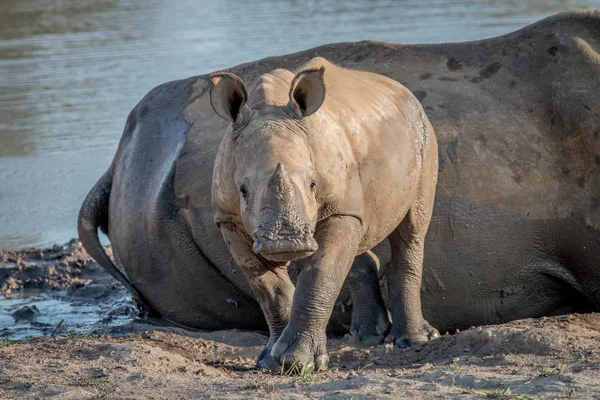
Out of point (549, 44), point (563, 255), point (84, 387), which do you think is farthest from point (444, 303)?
point (84, 387)

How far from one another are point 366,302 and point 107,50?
1241 cm

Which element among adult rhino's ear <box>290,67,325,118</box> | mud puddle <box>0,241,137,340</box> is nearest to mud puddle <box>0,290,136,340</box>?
mud puddle <box>0,241,137,340</box>

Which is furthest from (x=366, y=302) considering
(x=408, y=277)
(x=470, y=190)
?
(x=470, y=190)

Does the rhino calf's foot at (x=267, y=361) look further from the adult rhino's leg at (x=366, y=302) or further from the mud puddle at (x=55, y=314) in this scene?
the mud puddle at (x=55, y=314)

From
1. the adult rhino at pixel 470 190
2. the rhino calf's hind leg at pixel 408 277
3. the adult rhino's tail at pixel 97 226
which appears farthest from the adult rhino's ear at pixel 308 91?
the adult rhino's tail at pixel 97 226

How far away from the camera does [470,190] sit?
7.11m

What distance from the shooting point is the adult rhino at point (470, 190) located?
711cm

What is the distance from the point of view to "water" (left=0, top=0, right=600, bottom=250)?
1158 cm

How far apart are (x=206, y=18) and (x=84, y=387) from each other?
1681 cm

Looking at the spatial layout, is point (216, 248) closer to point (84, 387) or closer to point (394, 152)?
point (394, 152)

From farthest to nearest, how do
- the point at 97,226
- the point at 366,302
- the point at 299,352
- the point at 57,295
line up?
the point at 57,295, the point at 97,226, the point at 366,302, the point at 299,352

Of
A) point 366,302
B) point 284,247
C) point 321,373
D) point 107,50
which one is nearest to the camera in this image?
point 284,247

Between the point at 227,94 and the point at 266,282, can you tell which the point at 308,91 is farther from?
the point at 266,282

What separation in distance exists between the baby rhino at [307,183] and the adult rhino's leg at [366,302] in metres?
0.27
